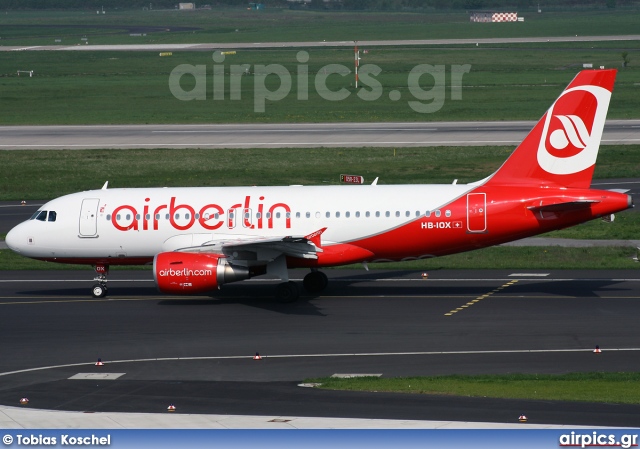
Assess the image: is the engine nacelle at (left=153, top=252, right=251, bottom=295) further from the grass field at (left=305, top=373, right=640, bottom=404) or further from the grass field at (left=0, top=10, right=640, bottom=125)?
the grass field at (left=0, top=10, right=640, bottom=125)

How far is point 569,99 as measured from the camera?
37.2 metres

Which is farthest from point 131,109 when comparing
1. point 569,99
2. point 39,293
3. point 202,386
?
point 202,386

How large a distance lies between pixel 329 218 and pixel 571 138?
9368 millimetres

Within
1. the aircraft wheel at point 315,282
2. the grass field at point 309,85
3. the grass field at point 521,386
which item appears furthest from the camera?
the grass field at point 309,85

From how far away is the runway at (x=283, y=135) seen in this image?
7881 centimetres

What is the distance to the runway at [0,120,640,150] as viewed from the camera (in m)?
78.8

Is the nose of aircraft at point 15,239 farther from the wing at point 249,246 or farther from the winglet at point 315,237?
the winglet at point 315,237

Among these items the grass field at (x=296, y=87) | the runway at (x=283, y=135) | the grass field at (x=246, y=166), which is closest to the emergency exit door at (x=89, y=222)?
the grass field at (x=246, y=166)

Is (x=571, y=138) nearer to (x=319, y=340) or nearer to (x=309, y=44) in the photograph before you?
(x=319, y=340)

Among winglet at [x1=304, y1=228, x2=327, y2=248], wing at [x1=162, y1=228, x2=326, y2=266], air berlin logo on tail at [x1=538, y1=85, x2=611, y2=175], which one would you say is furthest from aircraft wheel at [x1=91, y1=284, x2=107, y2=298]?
air berlin logo on tail at [x1=538, y1=85, x2=611, y2=175]

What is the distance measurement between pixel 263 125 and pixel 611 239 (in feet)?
158

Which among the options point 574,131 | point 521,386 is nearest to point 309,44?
point 574,131

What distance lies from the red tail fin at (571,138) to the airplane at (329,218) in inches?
1.4

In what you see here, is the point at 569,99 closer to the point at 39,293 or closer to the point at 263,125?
the point at 39,293
